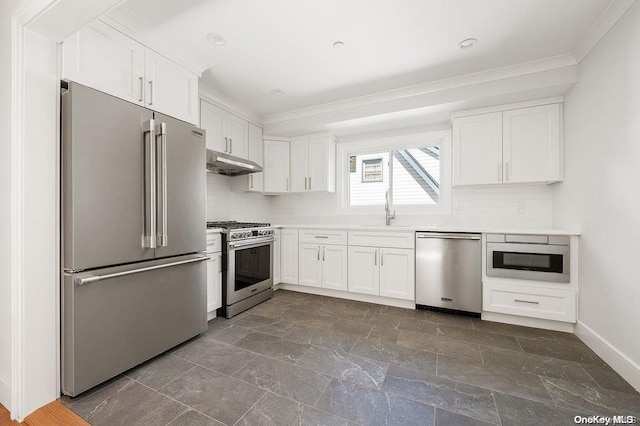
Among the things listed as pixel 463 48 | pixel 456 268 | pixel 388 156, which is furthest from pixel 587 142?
pixel 388 156

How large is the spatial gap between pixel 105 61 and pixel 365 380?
2.78 meters

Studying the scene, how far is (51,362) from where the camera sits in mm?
1558

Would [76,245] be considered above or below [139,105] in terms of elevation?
below

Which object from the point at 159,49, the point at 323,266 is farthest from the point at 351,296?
the point at 159,49

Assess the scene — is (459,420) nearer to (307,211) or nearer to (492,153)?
(492,153)

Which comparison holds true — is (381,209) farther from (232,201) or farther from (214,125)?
(214,125)

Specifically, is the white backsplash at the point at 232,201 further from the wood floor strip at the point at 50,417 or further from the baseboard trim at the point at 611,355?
the baseboard trim at the point at 611,355

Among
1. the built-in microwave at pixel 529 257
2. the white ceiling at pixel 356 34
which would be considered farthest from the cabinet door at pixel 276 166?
the built-in microwave at pixel 529 257

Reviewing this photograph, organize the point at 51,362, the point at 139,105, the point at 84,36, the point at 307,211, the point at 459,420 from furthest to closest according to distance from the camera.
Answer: the point at 307,211 → the point at 139,105 → the point at 84,36 → the point at 51,362 → the point at 459,420

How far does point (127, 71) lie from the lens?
1.95 metres

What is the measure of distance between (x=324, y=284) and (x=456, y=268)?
63.6 inches

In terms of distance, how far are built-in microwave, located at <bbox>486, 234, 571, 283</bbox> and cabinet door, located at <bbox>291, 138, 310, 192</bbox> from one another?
2.50 m

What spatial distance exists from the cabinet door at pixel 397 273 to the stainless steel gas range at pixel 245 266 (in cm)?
146

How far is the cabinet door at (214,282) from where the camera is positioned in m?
2.68
